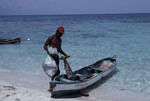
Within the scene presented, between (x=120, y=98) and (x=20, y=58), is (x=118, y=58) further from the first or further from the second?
(x=20, y=58)

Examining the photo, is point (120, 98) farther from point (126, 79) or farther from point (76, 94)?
point (126, 79)

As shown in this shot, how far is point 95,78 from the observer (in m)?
6.98

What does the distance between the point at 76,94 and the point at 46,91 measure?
1.18 metres

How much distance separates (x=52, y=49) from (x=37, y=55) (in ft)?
25.2

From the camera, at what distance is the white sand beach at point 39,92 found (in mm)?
5562

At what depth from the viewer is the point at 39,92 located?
6293 mm

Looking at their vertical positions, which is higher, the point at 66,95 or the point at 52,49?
the point at 52,49

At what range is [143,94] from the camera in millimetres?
6906

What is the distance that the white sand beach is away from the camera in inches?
219

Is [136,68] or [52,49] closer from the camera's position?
[52,49]

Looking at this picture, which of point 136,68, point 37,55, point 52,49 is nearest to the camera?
point 52,49

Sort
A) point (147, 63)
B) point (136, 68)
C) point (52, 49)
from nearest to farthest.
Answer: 1. point (52, 49)
2. point (136, 68)
3. point (147, 63)

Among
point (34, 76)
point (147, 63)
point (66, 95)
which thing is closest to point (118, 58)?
point (147, 63)

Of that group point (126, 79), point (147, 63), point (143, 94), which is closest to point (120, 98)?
point (143, 94)
